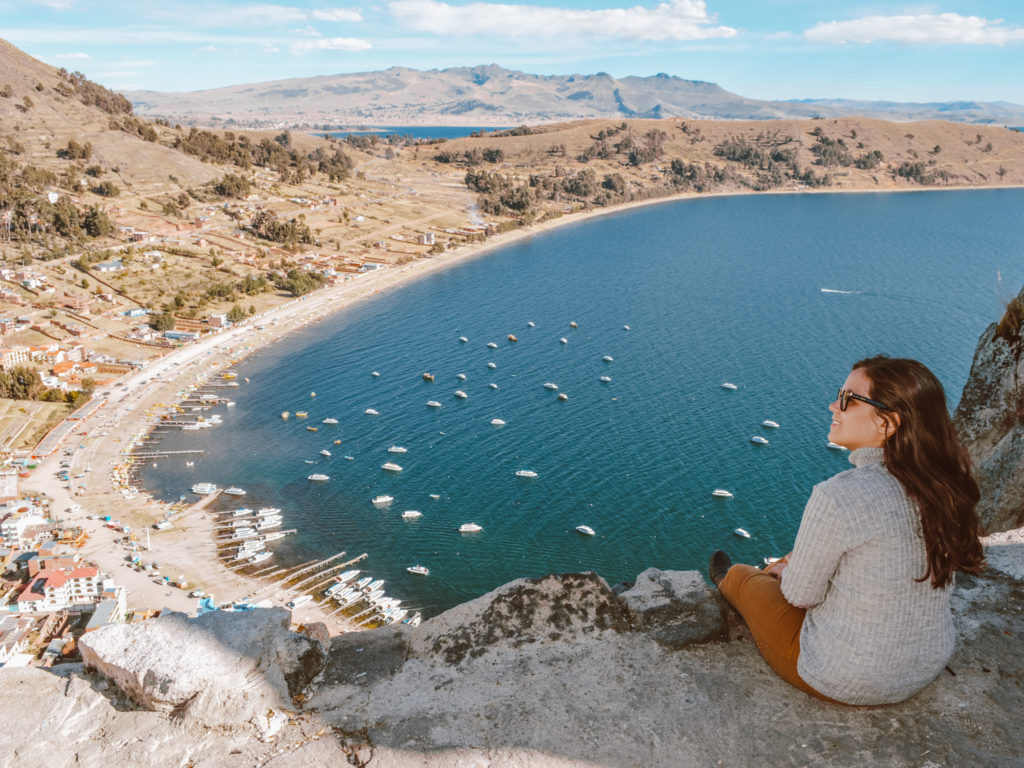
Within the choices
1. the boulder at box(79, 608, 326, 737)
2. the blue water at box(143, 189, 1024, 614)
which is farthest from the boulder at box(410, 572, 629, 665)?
the blue water at box(143, 189, 1024, 614)

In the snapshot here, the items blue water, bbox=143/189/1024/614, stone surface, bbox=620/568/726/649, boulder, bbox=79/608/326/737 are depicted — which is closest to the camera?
boulder, bbox=79/608/326/737

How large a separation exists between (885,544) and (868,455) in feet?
1.86

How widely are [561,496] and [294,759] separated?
1291 inches

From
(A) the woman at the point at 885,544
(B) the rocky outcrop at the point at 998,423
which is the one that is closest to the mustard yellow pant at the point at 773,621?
(A) the woman at the point at 885,544

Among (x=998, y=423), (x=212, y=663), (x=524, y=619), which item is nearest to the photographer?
(x=212, y=663)

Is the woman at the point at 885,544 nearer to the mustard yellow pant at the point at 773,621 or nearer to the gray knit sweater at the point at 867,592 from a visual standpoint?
the gray knit sweater at the point at 867,592

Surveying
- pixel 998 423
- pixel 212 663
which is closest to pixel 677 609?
pixel 212 663

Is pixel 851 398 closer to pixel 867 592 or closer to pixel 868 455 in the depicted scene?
pixel 868 455

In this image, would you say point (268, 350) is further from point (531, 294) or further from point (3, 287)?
point (531, 294)

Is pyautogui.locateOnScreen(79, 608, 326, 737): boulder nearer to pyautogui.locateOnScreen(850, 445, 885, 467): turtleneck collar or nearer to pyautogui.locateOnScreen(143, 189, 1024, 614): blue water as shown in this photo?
pyautogui.locateOnScreen(850, 445, 885, 467): turtleneck collar

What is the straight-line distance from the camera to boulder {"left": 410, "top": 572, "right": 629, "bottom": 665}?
5.75 meters

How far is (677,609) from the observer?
227 inches

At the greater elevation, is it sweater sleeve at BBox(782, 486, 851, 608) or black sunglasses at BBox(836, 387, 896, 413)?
black sunglasses at BBox(836, 387, 896, 413)

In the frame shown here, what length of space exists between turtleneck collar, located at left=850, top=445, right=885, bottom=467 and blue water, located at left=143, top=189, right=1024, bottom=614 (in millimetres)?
8952
